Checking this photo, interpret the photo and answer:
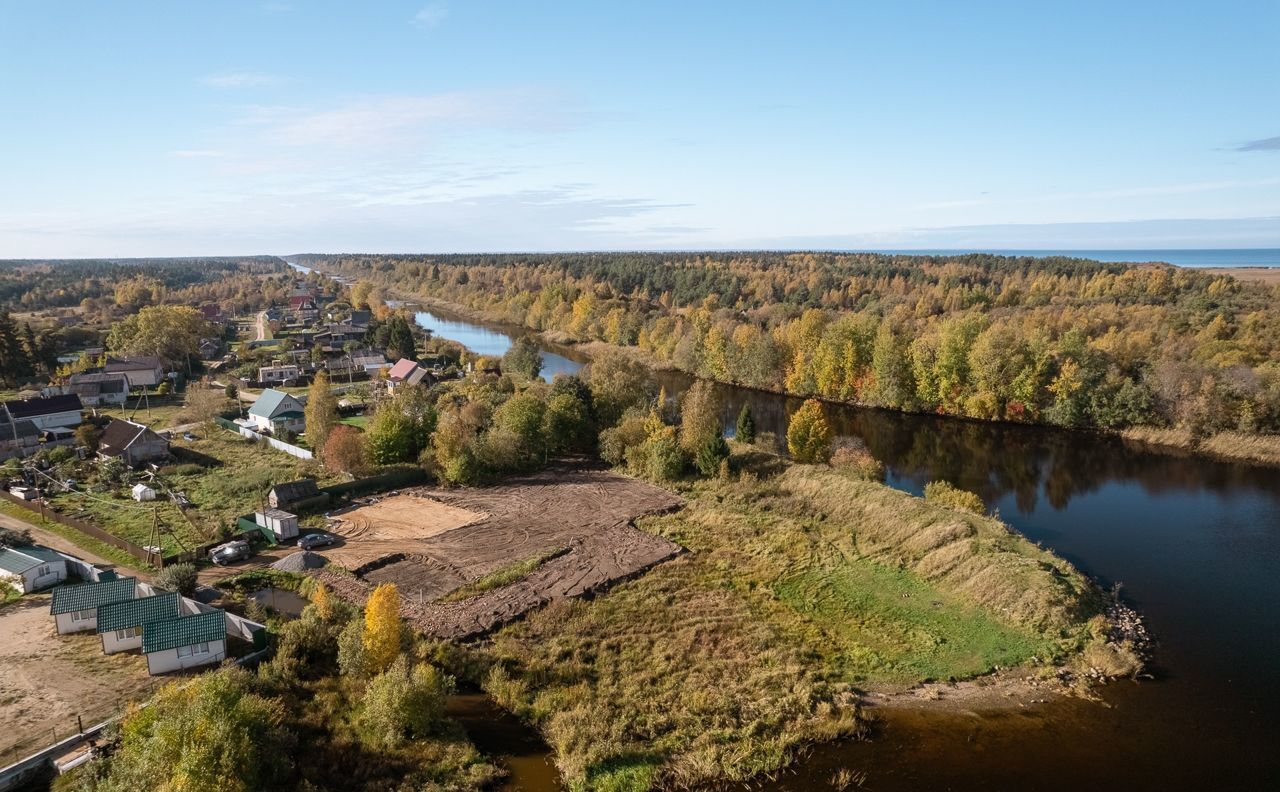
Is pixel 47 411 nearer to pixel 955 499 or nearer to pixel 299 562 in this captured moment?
pixel 299 562

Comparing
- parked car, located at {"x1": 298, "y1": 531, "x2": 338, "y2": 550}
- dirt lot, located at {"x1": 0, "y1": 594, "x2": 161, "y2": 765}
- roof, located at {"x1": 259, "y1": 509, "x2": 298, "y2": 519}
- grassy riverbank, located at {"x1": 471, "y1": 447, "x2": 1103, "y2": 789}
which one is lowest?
grassy riverbank, located at {"x1": 471, "y1": 447, "x2": 1103, "y2": 789}

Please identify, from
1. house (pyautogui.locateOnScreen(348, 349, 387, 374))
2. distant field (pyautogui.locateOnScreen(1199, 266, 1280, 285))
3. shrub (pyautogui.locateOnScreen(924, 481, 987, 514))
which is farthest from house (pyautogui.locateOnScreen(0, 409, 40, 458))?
distant field (pyautogui.locateOnScreen(1199, 266, 1280, 285))

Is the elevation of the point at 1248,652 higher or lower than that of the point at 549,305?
lower

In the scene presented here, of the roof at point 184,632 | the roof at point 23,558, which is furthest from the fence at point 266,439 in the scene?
the roof at point 184,632

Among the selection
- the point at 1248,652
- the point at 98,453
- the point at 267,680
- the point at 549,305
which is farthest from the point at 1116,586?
the point at 549,305

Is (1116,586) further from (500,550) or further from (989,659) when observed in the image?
(500,550)

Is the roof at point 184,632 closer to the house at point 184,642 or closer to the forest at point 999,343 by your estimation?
the house at point 184,642

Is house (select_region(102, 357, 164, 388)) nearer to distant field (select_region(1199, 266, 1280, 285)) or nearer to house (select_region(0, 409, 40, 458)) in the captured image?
house (select_region(0, 409, 40, 458))
